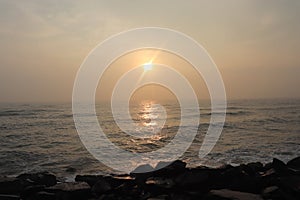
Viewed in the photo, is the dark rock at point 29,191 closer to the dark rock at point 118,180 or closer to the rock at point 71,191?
the rock at point 71,191

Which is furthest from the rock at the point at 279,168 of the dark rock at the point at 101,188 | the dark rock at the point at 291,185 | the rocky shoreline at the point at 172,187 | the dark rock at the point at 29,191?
the dark rock at the point at 29,191

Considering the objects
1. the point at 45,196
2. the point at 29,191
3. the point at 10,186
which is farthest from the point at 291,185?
the point at 10,186

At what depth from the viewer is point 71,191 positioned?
7.86m

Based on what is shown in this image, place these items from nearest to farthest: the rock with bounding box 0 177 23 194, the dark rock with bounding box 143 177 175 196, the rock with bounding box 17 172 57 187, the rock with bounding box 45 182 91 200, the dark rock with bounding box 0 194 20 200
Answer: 1. the dark rock with bounding box 0 194 20 200
2. the rock with bounding box 45 182 91 200
3. the dark rock with bounding box 143 177 175 196
4. the rock with bounding box 0 177 23 194
5. the rock with bounding box 17 172 57 187

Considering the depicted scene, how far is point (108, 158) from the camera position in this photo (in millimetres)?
16031

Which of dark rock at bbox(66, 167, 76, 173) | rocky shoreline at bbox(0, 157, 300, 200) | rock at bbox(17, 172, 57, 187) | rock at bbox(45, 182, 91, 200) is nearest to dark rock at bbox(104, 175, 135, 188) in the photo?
rocky shoreline at bbox(0, 157, 300, 200)

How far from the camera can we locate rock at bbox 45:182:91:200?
25.5 ft

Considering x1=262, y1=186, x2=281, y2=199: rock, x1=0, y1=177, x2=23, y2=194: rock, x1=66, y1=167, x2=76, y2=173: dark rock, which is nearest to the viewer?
x1=262, y1=186, x2=281, y2=199: rock

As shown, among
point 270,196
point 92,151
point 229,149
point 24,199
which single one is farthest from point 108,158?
point 270,196

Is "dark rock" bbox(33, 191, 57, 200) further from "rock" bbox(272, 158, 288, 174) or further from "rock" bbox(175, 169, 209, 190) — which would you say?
"rock" bbox(272, 158, 288, 174)

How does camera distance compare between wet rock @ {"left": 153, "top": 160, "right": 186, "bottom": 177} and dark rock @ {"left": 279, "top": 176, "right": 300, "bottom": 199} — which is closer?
dark rock @ {"left": 279, "top": 176, "right": 300, "bottom": 199}

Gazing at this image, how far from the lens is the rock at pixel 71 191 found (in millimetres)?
7785

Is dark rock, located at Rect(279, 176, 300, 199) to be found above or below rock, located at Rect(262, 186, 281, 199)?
above

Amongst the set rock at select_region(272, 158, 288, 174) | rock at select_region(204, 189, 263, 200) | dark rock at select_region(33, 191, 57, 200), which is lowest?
dark rock at select_region(33, 191, 57, 200)
